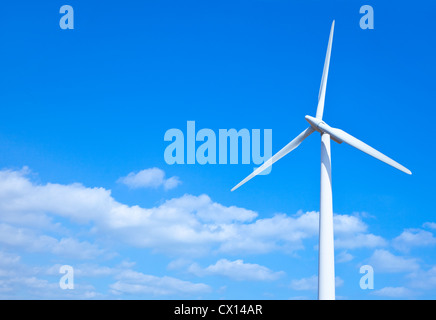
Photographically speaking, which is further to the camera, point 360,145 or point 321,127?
point 321,127

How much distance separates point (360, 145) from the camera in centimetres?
4191

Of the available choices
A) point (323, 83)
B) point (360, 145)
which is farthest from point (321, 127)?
point (323, 83)

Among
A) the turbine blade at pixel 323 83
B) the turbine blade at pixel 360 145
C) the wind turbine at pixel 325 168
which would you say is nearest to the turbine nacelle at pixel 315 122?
the wind turbine at pixel 325 168

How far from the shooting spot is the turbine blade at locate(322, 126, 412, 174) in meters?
41.0

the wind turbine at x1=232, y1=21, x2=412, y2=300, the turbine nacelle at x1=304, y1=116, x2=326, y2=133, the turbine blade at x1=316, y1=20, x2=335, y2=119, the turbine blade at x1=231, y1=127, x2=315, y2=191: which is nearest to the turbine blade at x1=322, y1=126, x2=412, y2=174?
the wind turbine at x1=232, y1=21, x2=412, y2=300

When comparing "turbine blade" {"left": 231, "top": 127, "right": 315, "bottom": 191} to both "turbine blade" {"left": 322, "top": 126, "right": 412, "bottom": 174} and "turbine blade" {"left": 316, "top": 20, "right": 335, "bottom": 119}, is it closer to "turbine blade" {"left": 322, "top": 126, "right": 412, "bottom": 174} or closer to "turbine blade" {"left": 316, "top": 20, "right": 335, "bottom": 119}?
"turbine blade" {"left": 322, "top": 126, "right": 412, "bottom": 174}

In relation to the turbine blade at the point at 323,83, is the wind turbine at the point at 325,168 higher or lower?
lower

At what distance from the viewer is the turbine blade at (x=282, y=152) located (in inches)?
1724

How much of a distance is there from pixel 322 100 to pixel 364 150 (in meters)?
6.64

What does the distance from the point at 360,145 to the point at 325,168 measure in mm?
3782

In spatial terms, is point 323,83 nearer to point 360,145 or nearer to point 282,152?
point 360,145

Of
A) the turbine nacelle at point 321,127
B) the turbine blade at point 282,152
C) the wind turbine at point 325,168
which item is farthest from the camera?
the turbine blade at point 282,152

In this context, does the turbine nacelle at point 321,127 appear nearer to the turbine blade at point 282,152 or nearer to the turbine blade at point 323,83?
the turbine blade at point 282,152
